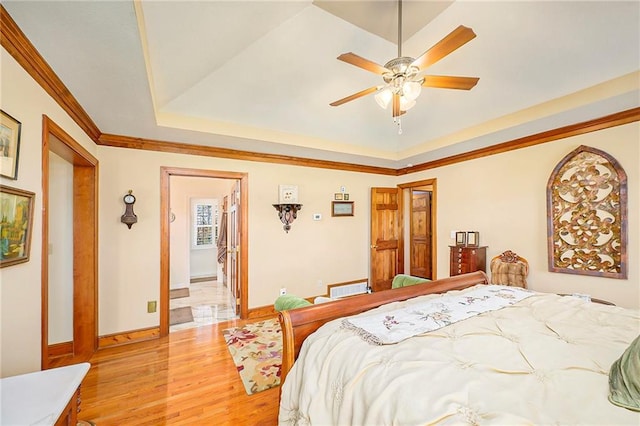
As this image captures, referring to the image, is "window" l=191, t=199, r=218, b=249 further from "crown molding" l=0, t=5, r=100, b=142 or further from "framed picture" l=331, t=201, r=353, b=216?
"crown molding" l=0, t=5, r=100, b=142

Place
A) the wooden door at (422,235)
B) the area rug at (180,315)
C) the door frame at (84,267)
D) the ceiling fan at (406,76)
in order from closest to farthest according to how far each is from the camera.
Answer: the ceiling fan at (406,76) → the door frame at (84,267) → the area rug at (180,315) → the wooden door at (422,235)

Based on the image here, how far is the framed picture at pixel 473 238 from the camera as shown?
3.83 m

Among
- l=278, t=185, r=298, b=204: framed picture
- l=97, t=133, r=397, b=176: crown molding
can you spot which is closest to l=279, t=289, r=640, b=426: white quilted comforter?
l=278, t=185, r=298, b=204: framed picture

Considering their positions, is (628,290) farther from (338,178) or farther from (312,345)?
(338,178)

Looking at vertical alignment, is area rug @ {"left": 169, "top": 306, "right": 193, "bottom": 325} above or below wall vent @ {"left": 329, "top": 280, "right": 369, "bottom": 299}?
below

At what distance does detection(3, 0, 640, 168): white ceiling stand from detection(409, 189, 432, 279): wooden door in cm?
256

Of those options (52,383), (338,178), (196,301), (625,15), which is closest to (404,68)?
(625,15)

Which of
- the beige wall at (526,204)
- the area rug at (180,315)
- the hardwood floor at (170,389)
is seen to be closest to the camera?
the hardwood floor at (170,389)

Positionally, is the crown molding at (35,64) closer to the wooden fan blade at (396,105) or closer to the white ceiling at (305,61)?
→ the white ceiling at (305,61)

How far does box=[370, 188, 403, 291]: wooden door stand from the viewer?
15.8 ft

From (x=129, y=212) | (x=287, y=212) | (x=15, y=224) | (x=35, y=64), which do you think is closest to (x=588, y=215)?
(x=287, y=212)

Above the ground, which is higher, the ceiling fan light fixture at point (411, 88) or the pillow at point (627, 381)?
the ceiling fan light fixture at point (411, 88)

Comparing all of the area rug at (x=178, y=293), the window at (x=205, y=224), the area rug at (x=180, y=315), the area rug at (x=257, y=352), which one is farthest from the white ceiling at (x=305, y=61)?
the window at (x=205, y=224)

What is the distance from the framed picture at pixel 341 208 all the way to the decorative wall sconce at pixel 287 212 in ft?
2.47
